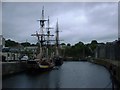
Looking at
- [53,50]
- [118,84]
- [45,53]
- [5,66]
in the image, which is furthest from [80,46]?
[118,84]

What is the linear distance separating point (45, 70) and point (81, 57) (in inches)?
4517

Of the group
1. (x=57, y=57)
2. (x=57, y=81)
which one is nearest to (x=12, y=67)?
(x=57, y=81)

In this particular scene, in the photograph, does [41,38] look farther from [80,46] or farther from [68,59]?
[80,46]

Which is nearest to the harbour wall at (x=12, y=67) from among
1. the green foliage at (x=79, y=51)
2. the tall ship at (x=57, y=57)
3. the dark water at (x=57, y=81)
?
the dark water at (x=57, y=81)

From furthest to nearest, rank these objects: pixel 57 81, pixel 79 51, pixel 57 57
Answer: pixel 79 51 → pixel 57 57 → pixel 57 81

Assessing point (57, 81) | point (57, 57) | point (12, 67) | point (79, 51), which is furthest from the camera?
point (79, 51)

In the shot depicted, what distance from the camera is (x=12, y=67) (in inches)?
1992

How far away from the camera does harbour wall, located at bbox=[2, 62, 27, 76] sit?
148 feet

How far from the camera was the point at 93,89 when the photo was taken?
3023 cm

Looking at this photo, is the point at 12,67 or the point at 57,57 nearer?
the point at 12,67

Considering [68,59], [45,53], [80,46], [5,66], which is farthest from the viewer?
[80,46]

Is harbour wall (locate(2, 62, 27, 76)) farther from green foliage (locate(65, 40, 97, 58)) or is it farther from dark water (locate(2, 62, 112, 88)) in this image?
green foliage (locate(65, 40, 97, 58))

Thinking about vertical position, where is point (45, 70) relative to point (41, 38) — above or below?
below

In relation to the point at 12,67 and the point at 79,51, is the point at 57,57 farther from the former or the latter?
the point at 79,51
